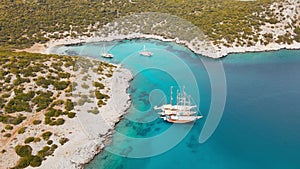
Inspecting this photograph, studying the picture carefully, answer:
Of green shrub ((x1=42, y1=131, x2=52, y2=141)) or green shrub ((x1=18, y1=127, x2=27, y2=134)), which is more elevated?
green shrub ((x1=18, y1=127, x2=27, y2=134))

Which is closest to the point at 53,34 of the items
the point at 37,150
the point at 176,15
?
the point at 176,15

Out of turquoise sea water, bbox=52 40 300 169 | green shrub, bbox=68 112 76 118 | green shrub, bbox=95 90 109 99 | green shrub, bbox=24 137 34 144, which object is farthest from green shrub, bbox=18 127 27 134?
green shrub, bbox=95 90 109 99

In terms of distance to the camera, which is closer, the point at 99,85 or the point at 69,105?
the point at 69,105

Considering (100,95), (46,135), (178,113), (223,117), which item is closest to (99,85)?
(100,95)

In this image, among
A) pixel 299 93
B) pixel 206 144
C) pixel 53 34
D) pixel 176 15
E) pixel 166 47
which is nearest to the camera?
pixel 206 144

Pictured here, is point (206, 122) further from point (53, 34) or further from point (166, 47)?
point (53, 34)

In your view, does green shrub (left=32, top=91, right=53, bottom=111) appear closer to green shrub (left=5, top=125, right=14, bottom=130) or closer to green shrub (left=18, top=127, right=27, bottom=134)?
green shrub (left=18, top=127, right=27, bottom=134)

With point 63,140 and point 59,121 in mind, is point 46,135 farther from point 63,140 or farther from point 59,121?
point 59,121

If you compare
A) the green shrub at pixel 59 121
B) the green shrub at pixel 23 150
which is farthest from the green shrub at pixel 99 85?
the green shrub at pixel 23 150
